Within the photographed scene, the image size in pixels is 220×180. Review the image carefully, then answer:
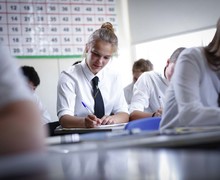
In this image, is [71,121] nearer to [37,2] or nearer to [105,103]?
[105,103]

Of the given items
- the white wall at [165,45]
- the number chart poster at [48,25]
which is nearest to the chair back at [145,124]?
the white wall at [165,45]

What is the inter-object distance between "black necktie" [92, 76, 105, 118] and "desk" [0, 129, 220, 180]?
1.97 m

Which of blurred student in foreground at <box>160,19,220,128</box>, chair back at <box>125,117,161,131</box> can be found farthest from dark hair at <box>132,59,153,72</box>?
blurred student in foreground at <box>160,19,220,128</box>

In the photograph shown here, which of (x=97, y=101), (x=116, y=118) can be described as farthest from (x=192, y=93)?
(x=97, y=101)

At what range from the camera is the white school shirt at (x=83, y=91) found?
2727 mm

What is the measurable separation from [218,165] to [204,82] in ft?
3.87

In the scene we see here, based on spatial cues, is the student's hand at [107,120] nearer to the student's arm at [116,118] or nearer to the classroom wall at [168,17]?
the student's arm at [116,118]

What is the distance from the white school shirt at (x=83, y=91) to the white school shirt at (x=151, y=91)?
0.80ft

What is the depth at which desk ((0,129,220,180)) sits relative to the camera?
20.5 inches

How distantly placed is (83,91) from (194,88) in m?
1.26

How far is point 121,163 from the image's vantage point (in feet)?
2.14

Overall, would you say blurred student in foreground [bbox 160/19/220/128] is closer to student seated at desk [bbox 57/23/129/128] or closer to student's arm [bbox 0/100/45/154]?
student seated at desk [bbox 57/23/129/128]

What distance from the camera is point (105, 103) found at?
2.88 meters

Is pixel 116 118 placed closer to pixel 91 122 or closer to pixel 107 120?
pixel 107 120
